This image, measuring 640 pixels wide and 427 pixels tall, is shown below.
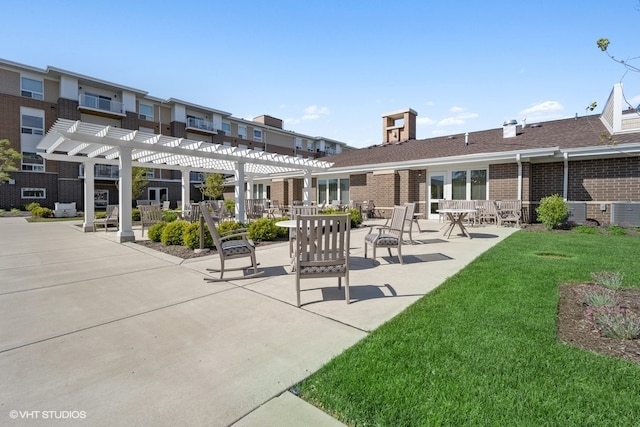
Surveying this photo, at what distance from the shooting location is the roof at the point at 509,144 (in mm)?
11596

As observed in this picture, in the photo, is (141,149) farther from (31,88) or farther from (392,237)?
(31,88)

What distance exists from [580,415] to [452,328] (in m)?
1.19

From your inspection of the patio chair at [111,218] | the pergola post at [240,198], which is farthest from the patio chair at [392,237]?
the patio chair at [111,218]

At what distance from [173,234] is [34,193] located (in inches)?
1036

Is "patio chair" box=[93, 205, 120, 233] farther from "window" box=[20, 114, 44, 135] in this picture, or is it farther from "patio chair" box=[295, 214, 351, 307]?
"window" box=[20, 114, 44, 135]

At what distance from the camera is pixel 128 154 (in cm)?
931

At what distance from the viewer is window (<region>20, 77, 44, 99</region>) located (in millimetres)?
24688

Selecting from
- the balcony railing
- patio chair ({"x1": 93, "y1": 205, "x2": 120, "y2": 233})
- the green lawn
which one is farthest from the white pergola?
the balcony railing

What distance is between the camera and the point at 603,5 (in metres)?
4.82

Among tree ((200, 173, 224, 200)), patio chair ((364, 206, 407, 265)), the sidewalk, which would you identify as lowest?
the sidewalk

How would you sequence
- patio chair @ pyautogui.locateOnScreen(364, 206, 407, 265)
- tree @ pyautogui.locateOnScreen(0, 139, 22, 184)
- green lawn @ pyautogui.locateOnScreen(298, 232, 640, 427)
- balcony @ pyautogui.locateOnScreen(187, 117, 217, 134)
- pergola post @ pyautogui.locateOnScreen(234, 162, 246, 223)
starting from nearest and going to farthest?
green lawn @ pyautogui.locateOnScreen(298, 232, 640, 427) < patio chair @ pyautogui.locateOnScreen(364, 206, 407, 265) < pergola post @ pyautogui.locateOnScreen(234, 162, 246, 223) < tree @ pyautogui.locateOnScreen(0, 139, 22, 184) < balcony @ pyautogui.locateOnScreen(187, 117, 217, 134)

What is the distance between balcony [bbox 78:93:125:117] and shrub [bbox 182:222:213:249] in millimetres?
27493

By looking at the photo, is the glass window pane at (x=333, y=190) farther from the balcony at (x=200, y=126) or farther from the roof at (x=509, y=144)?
the balcony at (x=200, y=126)

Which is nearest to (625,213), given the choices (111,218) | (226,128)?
(111,218)
